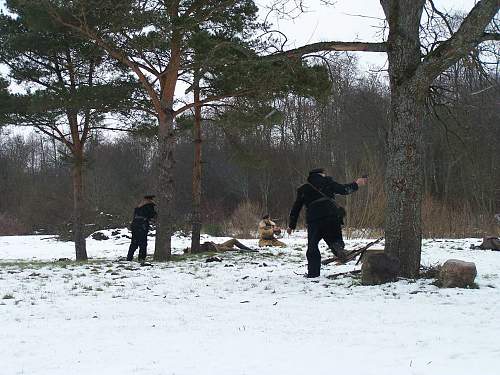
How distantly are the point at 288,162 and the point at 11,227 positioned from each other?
2052cm

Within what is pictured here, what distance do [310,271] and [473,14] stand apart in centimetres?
432

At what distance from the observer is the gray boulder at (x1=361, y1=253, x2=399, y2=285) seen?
7305 mm

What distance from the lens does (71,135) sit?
1752 cm

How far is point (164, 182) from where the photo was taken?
13.6 m

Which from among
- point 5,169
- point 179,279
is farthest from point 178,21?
Answer: point 5,169

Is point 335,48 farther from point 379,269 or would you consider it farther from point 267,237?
point 267,237

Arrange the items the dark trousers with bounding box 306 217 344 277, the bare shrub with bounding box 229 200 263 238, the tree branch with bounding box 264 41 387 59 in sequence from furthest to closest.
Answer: the bare shrub with bounding box 229 200 263 238, the dark trousers with bounding box 306 217 344 277, the tree branch with bounding box 264 41 387 59

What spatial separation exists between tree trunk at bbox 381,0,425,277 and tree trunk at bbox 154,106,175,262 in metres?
7.00

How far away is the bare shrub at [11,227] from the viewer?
3797 cm

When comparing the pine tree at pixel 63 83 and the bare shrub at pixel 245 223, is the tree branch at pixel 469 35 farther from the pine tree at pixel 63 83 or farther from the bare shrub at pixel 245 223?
the bare shrub at pixel 245 223

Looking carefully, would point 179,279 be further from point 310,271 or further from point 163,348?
point 163,348

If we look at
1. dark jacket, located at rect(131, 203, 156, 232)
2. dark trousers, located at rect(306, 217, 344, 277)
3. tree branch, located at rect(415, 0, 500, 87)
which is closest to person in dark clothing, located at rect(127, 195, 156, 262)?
dark jacket, located at rect(131, 203, 156, 232)

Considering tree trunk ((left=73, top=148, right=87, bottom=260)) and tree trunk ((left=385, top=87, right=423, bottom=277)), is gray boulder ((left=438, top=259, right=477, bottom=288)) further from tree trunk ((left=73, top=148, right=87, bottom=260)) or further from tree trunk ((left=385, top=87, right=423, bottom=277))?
tree trunk ((left=73, top=148, right=87, bottom=260))

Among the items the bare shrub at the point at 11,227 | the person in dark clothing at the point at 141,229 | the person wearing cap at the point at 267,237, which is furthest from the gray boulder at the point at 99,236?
the person in dark clothing at the point at 141,229
